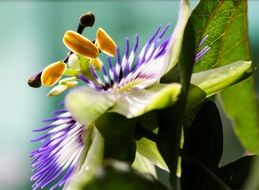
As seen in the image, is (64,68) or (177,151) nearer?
(177,151)

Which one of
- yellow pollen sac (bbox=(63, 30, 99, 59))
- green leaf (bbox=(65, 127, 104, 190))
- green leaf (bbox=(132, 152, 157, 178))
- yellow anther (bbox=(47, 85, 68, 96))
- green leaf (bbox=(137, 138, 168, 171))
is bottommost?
green leaf (bbox=(132, 152, 157, 178))

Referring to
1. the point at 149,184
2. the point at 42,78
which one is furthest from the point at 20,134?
the point at 149,184

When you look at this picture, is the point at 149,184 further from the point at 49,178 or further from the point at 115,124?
the point at 49,178

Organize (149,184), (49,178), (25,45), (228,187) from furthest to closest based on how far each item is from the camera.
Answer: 1. (25,45)
2. (49,178)
3. (228,187)
4. (149,184)

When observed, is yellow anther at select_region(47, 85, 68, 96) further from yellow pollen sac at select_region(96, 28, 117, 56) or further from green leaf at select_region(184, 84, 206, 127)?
green leaf at select_region(184, 84, 206, 127)

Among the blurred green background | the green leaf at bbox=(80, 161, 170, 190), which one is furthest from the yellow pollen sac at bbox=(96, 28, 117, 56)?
the blurred green background

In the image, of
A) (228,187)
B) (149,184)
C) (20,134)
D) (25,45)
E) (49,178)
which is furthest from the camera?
(25,45)
